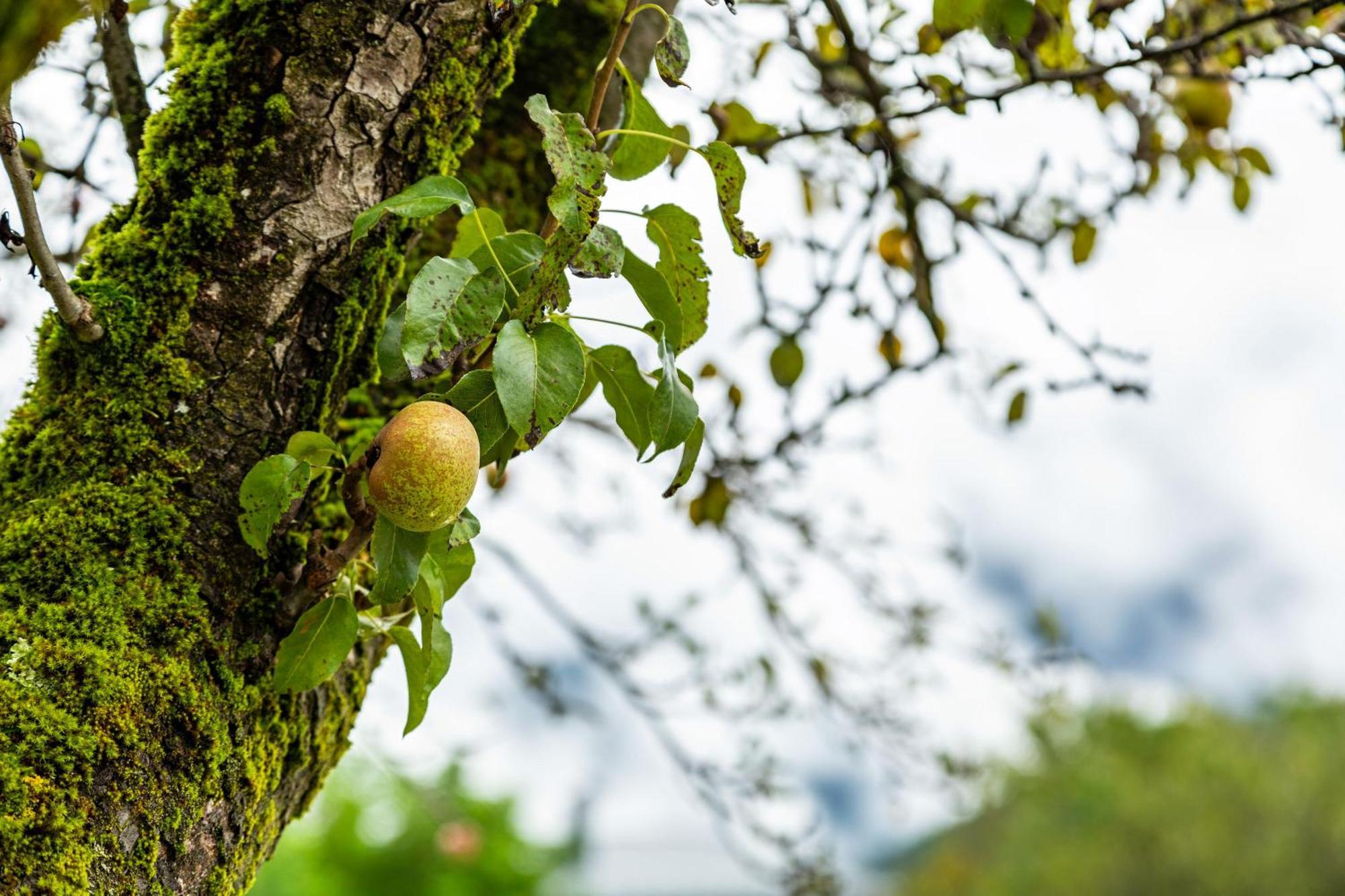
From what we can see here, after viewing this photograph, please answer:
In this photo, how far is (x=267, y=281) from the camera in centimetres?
99

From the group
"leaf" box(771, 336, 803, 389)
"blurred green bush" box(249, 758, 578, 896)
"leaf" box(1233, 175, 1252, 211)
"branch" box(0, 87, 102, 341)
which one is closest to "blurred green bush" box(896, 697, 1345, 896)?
"blurred green bush" box(249, 758, 578, 896)

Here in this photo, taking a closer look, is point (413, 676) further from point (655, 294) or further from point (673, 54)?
point (673, 54)

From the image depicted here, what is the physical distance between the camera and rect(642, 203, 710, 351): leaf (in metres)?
1.00

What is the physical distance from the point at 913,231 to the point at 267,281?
1.42 meters

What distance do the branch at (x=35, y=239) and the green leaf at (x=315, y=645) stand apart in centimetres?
32

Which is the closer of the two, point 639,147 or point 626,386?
point 626,386

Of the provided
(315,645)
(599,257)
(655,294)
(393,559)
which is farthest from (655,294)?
(315,645)

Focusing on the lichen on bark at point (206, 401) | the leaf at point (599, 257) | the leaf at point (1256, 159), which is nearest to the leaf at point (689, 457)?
the leaf at point (599, 257)

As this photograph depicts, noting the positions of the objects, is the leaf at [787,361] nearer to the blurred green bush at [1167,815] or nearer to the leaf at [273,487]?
the leaf at [273,487]

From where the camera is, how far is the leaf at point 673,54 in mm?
979

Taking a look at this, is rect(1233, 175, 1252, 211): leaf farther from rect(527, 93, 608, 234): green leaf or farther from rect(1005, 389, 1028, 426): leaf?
rect(527, 93, 608, 234): green leaf

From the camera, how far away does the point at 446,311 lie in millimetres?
828

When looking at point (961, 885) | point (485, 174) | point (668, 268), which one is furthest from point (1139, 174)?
point (961, 885)

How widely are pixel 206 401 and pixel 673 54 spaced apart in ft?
1.72
